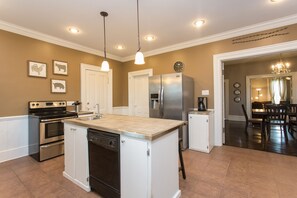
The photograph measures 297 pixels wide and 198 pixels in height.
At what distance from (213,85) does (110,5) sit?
273cm

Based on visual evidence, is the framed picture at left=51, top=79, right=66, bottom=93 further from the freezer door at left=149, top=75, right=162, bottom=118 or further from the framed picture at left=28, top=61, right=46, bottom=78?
the freezer door at left=149, top=75, right=162, bottom=118

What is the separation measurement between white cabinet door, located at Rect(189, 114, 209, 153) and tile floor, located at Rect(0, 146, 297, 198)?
26 centimetres

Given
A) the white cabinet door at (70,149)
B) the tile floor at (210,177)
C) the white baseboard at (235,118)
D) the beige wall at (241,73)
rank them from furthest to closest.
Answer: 1. the white baseboard at (235,118)
2. the beige wall at (241,73)
3. the white cabinet door at (70,149)
4. the tile floor at (210,177)

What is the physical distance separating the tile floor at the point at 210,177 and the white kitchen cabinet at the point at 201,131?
0.86 ft

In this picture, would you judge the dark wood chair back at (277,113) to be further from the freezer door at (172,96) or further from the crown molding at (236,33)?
the freezer door at (172,96)

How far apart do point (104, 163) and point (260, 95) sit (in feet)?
30.6

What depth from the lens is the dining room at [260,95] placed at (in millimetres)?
4578

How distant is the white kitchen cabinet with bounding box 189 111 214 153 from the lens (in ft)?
10.4

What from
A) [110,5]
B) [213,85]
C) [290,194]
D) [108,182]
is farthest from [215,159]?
[110,5]

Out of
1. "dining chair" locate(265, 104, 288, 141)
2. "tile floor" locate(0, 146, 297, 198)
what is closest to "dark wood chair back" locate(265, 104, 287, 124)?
"dining chair" locate(265, 104, 288, 141)

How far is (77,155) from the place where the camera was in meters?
2.01

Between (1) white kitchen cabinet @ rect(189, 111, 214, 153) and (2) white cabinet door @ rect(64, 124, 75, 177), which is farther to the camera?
(1) white kitchen cabinet @ rect(189, 111, 214, 153)

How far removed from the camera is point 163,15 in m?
2.60

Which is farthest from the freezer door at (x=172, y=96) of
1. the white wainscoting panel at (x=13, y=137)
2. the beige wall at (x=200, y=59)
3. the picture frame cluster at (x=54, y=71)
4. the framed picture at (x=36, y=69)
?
the white wainscoting panel at (x=13, y=137)
